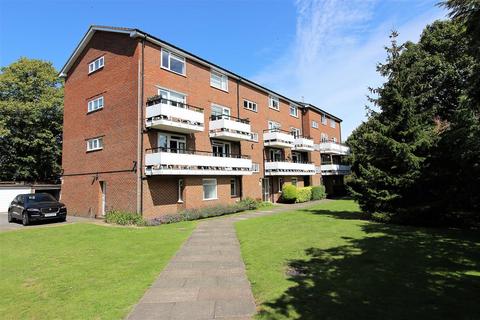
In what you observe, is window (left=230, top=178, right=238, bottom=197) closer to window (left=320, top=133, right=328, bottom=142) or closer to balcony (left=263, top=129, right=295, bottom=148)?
balcony (left=263, top=129, right=295, bottom=148)

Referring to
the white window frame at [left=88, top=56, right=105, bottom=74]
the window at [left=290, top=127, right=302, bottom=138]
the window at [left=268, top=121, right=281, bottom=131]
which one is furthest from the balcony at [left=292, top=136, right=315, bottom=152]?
the white window frame at [left=88, top=56, right=105, bottom=74]

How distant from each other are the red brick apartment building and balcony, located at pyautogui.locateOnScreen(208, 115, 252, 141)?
77mm

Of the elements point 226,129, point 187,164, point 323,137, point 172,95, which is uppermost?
point 323,137

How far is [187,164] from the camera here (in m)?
19.8

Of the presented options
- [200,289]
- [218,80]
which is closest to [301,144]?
[218,80]

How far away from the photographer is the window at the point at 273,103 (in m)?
33.5

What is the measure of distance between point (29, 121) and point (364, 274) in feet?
125

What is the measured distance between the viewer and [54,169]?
37.1 metres

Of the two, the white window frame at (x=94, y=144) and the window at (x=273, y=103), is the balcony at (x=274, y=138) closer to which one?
the window at (x=273, y=103)

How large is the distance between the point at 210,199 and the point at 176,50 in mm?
10766

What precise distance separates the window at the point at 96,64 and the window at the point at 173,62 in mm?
4772

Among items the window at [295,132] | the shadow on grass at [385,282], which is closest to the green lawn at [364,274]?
the shadow on grass at [385,282]

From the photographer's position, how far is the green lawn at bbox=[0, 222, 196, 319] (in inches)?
226

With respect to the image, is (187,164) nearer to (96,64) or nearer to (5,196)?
(96,64)
